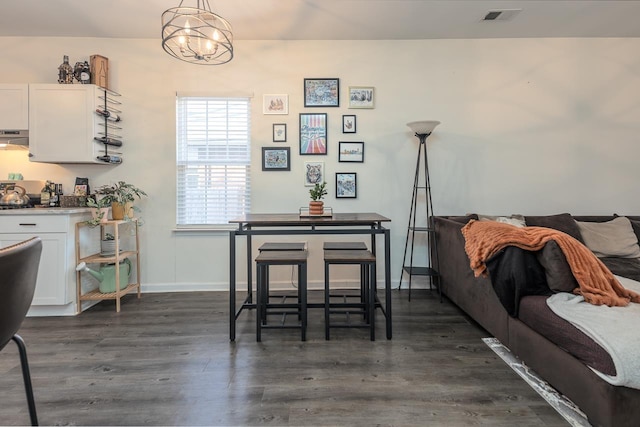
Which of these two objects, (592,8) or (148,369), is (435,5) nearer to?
(592,8)

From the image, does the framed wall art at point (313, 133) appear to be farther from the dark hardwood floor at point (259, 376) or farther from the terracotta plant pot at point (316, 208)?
the dark hardwood floor at point (259, 376)

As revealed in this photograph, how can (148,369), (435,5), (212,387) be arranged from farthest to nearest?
1. (435,5)
2. (148,369)
3. (212,387)

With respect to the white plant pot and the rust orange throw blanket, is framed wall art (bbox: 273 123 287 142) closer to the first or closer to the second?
the white plant pot

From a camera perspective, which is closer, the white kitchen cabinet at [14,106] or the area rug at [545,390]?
the area rug at [545,390]

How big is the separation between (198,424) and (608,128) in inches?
186

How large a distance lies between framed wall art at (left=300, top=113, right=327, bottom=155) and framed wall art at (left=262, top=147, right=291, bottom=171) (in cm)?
19

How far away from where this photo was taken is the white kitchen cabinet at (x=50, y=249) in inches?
103

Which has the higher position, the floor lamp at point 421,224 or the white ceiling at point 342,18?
the white ceiling at point 342,18

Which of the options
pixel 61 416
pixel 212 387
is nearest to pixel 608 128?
pixel 212 387

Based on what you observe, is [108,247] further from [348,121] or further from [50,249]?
[348,121]

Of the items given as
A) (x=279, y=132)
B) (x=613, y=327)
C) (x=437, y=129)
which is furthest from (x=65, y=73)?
(x=613, y=327)

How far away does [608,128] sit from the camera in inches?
136

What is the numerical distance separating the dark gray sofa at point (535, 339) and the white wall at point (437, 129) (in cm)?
55

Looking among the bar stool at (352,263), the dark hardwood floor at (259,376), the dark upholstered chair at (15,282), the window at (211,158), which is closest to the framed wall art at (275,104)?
the window at (211,158)
